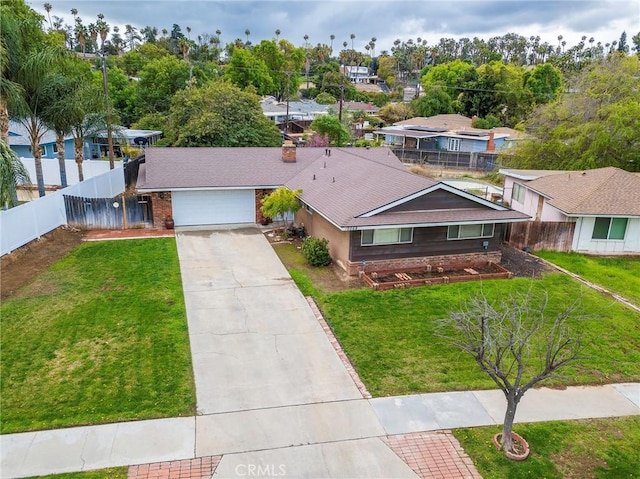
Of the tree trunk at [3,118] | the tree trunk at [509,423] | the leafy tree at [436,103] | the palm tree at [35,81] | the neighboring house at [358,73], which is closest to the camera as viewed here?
the tree trunk at [509,423]

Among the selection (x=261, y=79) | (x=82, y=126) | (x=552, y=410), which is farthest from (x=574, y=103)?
(x=261, y=79)

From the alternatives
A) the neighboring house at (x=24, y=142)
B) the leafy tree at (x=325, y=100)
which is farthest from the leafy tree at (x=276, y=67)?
the neighboring house at (x=24, y=142)

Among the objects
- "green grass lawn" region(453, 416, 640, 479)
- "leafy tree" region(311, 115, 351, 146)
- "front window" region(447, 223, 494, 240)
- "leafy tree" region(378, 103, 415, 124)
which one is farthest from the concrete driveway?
"leafy tree" region(378, 103, 415, 124)

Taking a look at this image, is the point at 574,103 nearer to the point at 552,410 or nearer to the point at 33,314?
the point at 552,410

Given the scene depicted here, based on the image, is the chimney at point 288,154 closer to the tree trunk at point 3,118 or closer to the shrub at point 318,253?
the shrub at point 318,253

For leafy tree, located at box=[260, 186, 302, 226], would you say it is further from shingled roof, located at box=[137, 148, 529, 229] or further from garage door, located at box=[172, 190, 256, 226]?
garage door, located at box=[172, 190, 256, 226]

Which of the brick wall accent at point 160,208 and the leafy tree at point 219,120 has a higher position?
the leafy tree at point 219,120

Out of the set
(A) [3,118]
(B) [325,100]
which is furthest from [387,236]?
(B) [325,100]
